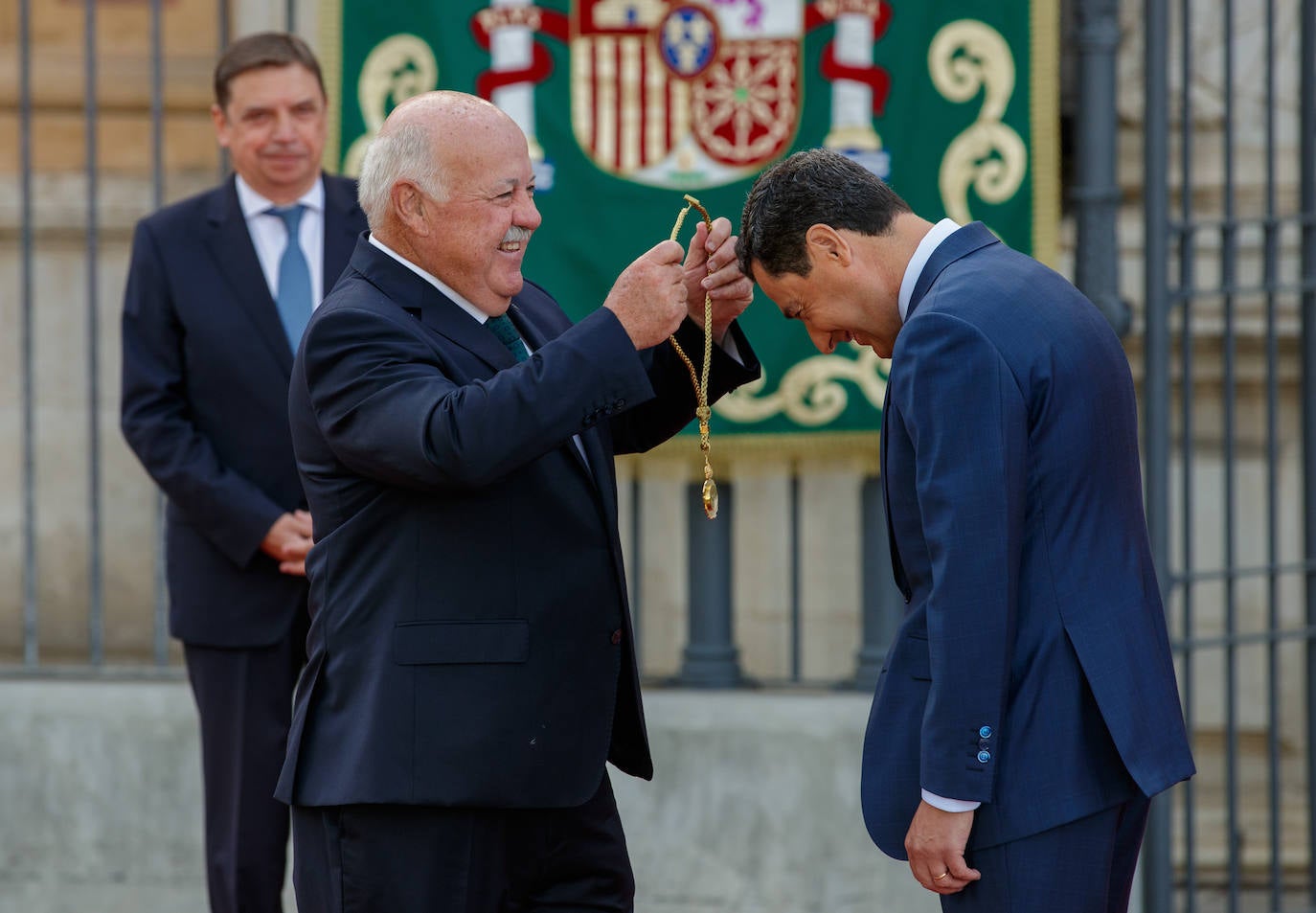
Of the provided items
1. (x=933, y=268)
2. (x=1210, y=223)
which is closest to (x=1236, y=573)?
(x=1210, y=223)

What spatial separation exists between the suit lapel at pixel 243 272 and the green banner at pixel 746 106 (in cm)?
95

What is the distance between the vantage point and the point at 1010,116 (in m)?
4.32

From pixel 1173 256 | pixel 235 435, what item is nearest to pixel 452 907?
pixel 235 435

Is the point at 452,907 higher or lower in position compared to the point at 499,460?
lower

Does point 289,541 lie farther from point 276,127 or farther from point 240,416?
point 276,127

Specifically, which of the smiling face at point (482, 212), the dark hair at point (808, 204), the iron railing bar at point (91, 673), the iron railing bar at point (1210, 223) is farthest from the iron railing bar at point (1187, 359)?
the iron railing bar at point (91, 673)

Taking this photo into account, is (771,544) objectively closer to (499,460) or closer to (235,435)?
(235,435)

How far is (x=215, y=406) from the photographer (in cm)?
353

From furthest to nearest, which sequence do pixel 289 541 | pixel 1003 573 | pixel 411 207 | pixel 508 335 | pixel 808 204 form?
1. pixel 289 541
2. pixel 508 335
3. pixel 411 207
4. pixel 808 204
5. pixel 1003 573

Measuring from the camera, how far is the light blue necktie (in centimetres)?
354

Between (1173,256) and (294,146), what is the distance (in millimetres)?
2534

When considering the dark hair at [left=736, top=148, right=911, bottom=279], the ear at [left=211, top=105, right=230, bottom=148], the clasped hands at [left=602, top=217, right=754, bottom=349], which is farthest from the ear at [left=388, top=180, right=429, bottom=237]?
the ear at [left=211, top=105, right=230, bottom=148]

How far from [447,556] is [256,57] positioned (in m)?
1.53

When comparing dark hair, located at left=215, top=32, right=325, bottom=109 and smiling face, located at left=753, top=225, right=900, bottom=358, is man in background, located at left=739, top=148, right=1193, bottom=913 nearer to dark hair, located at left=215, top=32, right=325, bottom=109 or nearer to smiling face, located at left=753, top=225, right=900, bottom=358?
smiling face, located at left=753, top=225, right=900, bottom=358
